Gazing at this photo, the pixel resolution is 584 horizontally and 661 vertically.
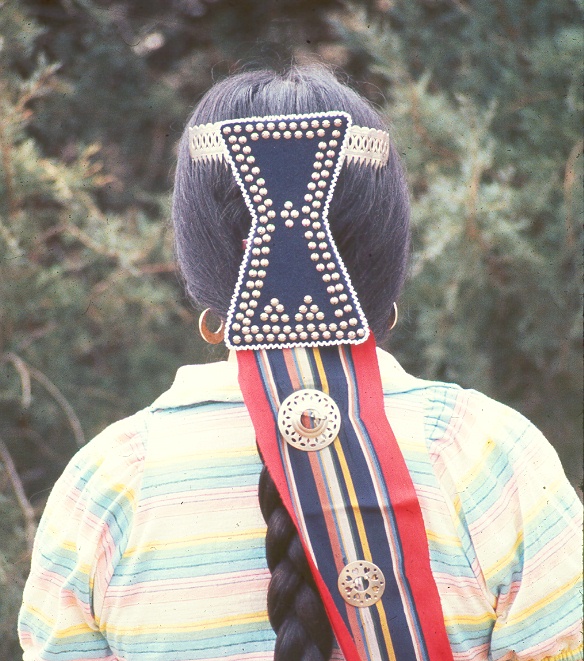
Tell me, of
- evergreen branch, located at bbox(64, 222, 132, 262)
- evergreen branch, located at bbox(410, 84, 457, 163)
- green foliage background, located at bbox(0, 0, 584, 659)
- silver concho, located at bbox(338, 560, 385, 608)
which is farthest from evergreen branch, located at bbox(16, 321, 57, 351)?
silver concho, located at bbox(338, 560, 385, 608)

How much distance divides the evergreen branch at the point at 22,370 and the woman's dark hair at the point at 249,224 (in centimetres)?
99

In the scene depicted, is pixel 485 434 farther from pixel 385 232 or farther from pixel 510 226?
pixel 510 226

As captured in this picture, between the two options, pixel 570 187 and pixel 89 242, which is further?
pixel 89 242

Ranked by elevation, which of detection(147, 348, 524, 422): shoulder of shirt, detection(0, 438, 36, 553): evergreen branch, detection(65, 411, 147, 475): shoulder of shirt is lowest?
detection(0, 438, 36, 553): evergreen branch

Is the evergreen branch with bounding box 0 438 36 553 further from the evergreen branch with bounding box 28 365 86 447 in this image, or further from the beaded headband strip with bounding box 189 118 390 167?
the beaded headband strip with bounding box 189 118 390 167

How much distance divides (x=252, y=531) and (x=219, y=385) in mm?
165

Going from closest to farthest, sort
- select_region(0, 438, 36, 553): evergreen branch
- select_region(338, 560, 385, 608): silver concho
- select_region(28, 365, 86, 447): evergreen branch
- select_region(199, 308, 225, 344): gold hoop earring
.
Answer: select_region(338, 560, 385, 608): silver concho, select_region(199, 308, 225, 344): gold hoop earring, select_region(0, 438, 36, 553): evergreen branch, select_region(28, 365, 86, 447): evergreen branch

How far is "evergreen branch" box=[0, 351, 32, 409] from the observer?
6.02ft

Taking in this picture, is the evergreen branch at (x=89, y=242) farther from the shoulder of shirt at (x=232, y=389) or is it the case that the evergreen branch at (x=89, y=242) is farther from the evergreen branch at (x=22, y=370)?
the shoulder of shirt at (x=232, y=389)

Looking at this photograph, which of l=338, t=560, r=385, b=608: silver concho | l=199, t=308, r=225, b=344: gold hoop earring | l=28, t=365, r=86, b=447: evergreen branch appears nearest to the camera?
l=338, t=560, r=385, b=608: silver concho

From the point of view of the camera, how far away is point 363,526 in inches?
32.9

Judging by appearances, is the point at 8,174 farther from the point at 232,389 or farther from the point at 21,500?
the point at 232,389

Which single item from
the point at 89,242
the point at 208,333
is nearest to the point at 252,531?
the point at 208,333

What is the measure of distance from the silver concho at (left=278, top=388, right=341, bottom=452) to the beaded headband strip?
0.26 meters
